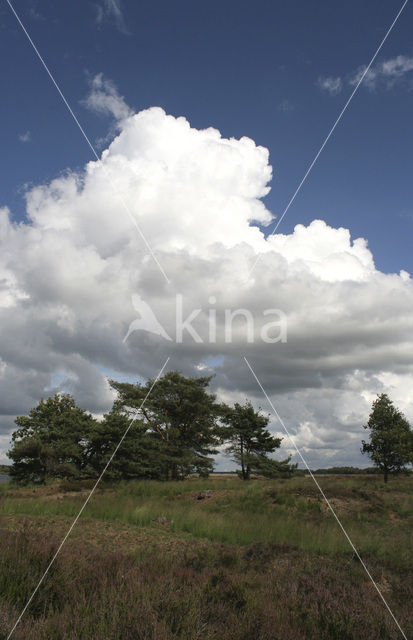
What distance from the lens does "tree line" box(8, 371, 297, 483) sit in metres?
29.0

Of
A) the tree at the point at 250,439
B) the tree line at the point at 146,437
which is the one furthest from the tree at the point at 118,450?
the tree at the point at 250,439

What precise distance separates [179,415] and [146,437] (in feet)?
18.0

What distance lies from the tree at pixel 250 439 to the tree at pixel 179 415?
303 centimetres

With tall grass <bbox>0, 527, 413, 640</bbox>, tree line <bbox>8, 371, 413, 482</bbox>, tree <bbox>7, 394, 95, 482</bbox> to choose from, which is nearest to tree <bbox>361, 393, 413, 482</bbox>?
tree line <bbox>8, 371, 413, 482</bbox>

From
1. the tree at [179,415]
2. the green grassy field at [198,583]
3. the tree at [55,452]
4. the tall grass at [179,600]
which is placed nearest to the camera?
the tall grass at [179,600]

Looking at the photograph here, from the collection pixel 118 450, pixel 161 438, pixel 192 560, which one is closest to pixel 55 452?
pixel 118 450

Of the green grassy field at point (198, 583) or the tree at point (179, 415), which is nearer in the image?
the green grassy field at point (198, 583)

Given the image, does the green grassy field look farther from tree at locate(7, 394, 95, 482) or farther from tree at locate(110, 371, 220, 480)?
tree at locate(110, 371, 220, 480)

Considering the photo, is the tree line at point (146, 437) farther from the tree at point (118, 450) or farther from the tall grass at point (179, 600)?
the tall grass at point (179, 600)

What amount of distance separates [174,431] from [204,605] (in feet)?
106

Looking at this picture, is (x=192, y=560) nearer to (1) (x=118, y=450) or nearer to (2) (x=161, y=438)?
(1) (x=118, y=450)

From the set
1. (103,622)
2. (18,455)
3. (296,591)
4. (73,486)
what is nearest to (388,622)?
(296,591)

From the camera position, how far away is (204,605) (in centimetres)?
487

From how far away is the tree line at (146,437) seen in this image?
2898 cm
